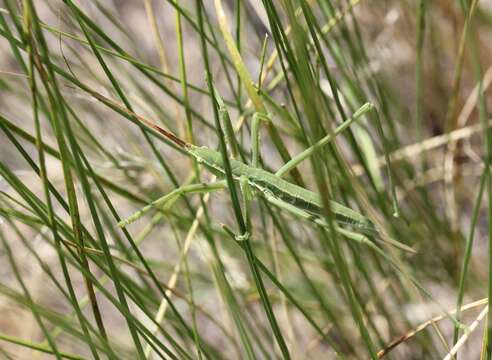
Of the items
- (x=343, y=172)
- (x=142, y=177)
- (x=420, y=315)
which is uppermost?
(x=142, y=177)

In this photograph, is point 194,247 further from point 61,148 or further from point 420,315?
point 61,148

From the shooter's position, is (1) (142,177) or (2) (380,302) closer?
(2) (380,302)

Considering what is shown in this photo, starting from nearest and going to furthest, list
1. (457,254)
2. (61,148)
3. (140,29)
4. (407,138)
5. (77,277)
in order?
(61,148), (457,254), (407,138), (77,277), (140,29)

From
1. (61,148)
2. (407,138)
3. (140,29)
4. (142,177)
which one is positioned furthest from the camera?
(140,29)

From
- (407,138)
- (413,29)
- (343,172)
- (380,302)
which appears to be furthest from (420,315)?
(413,29)

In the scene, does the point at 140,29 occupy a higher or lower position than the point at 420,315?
higher

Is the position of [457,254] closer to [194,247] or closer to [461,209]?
[461,209]

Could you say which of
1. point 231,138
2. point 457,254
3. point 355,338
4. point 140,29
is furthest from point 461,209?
point 140,29
